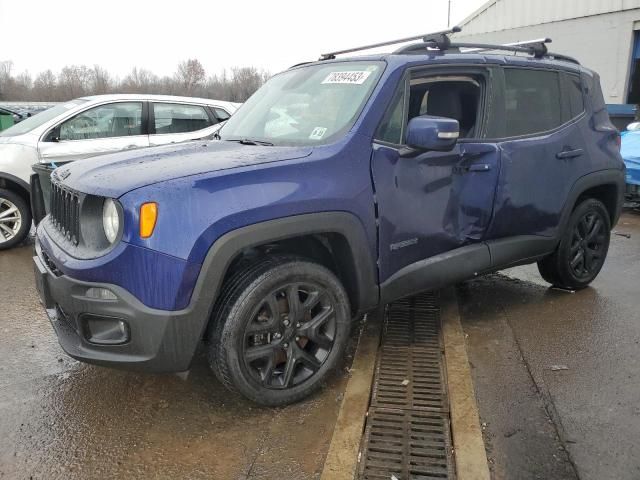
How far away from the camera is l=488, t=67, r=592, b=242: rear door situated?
379 cm

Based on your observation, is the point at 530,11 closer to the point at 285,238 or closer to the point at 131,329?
the point at 285,238

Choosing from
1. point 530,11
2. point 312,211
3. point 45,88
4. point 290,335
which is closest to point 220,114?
point 312,211

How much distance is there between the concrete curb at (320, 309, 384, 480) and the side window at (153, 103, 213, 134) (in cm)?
443

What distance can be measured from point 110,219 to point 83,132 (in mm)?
→ 4672

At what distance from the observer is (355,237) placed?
295 centimetres

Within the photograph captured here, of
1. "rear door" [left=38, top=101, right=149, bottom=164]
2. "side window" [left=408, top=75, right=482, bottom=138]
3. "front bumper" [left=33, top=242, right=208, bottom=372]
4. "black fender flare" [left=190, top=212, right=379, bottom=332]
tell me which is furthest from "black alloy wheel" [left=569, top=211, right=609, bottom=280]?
"rear door" [left=38, top=101, right=149, bottom=164]

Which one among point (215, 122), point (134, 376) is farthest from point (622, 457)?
point (215, 122)

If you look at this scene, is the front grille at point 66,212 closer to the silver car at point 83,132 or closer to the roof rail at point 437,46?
the roof rail at point 437,46

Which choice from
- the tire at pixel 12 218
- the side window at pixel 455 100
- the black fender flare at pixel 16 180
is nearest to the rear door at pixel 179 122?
the black fender flare at pixel 16 180

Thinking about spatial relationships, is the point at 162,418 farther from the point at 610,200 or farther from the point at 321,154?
the point at 610,200

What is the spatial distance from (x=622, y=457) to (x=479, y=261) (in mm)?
1479

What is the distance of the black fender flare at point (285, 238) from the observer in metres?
2.51

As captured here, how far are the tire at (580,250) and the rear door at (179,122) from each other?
14.6 ft

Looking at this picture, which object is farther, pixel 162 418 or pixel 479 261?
pixel 479 261
